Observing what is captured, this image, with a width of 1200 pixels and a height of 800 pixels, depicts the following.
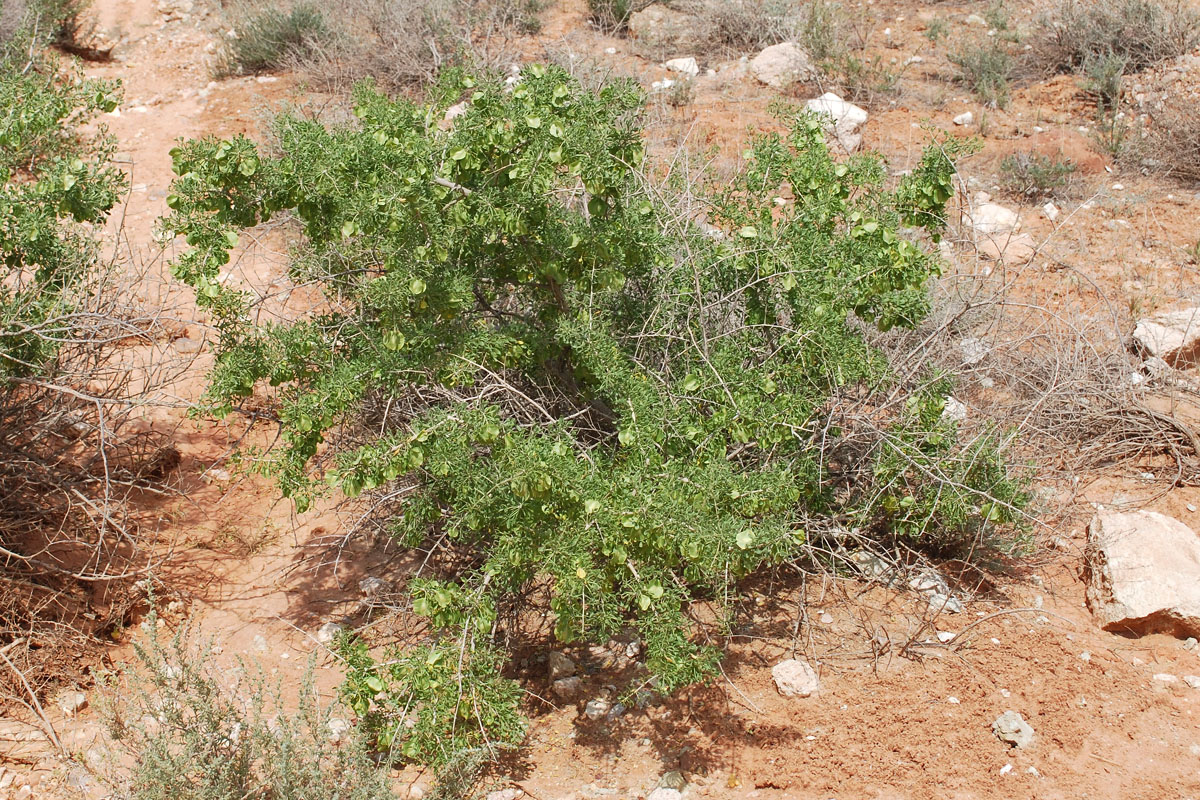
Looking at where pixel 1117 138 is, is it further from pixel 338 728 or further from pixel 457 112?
pixel 338 728

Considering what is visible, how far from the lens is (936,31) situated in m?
A: 9.30

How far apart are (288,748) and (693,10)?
833cm

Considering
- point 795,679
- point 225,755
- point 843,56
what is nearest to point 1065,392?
point 795,679

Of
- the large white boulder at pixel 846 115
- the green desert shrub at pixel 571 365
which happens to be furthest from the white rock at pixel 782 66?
the green desert shrub at pixel 571 365

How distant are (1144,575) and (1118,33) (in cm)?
621

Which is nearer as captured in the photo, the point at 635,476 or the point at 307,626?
the point at 635,476

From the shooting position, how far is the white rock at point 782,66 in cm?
859

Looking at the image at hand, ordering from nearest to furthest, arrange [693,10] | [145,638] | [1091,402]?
[145,638] → [1091,402] → [693,10]

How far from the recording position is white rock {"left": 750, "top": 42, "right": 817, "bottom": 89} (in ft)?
28.2

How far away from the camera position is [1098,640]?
379 cm

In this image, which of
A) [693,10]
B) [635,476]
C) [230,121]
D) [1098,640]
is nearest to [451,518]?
[635,476]

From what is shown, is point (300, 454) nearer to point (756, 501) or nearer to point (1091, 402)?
point (756, 501)

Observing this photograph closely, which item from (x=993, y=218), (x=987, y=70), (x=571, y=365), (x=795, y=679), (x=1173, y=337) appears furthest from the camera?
(x=987, y=70)

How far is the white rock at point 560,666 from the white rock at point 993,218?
13.7 feet
